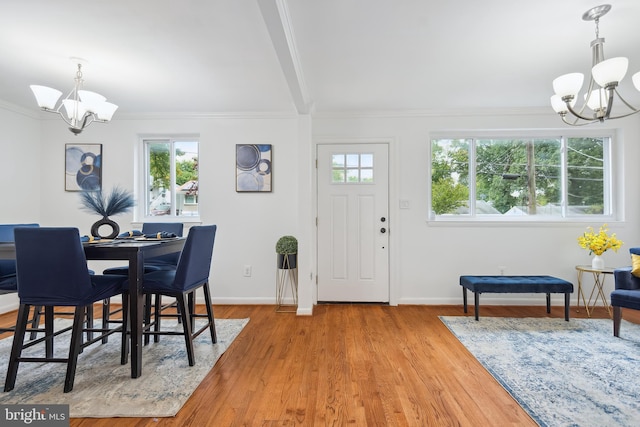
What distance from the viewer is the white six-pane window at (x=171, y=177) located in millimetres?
3986

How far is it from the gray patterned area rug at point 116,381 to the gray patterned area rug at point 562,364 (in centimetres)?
195

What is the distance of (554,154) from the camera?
3871 mm

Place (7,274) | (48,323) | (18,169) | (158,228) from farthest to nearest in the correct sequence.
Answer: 1. (18,169)
2. (158,228)
3. (7,274)
4. (48,323)

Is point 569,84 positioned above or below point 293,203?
above

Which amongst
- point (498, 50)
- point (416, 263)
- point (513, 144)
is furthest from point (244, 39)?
point (513, 144)

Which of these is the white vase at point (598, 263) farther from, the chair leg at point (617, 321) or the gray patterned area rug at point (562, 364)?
the chair leg at point (617, 321)

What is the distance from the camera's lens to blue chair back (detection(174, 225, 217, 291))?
2170 millimetres

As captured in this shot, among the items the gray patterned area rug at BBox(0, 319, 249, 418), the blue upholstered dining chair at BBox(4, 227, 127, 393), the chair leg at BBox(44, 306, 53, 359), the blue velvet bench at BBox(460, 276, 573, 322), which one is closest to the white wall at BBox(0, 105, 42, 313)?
the gray patterned area rug at BBox(0, 319, 249, 418)

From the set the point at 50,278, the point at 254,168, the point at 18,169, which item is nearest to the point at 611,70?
the point at 254,168

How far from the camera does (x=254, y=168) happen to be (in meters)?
3.81

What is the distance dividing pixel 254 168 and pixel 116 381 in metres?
2.46

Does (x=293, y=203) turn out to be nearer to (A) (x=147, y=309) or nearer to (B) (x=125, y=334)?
(A) (x=147, y=309)

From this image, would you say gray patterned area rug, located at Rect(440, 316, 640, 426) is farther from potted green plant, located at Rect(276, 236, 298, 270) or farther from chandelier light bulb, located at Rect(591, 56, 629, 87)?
chandelier light bulb, located at Rect(591, 56, 629, 87)

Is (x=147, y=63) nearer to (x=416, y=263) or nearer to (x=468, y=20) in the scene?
(x=468, y=20)
